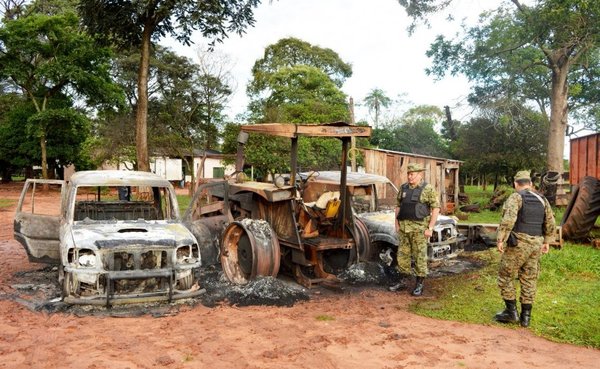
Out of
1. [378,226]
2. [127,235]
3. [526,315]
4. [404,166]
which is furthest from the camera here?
[404,166]

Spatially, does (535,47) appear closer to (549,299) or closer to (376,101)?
(549,299)

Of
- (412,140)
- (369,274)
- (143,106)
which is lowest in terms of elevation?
(369,274)

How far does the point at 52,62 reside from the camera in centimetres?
2808

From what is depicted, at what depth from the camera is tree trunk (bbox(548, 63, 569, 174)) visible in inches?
789

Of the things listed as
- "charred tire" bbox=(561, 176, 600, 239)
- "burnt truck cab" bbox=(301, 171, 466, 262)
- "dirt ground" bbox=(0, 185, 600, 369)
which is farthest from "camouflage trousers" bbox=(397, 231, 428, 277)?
"charred tire" bbox=(561, 176, 600, 239)

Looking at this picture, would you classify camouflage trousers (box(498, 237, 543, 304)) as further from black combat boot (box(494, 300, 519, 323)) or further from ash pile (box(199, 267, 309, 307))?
ash pile (box(199, 267, 309, 307))

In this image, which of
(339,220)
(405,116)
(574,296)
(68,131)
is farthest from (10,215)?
(405,116)

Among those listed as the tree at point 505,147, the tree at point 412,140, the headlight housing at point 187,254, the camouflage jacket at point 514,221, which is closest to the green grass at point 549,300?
the camouflage jacket at point 514,221

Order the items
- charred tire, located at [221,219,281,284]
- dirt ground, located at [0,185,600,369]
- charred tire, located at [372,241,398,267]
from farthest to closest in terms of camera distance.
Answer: charred tire, located at [372,241,398,267]
charred tire, located at [221,219,281,284]
dirt ground, located at [0,185,600,369]

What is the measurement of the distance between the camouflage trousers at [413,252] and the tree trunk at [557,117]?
49.2ft

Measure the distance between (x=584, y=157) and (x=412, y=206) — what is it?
784 centimetres

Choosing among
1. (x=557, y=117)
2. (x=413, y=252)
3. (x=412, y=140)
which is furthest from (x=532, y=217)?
(x=412, y=140)

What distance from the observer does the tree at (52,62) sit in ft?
90.8

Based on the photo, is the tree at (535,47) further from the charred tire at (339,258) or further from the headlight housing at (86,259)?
the headlight housing at (86,259)
